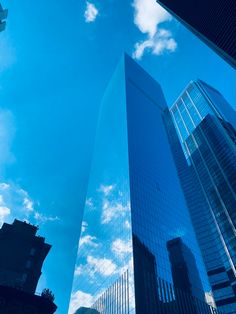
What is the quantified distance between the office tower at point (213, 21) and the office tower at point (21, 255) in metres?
61.1

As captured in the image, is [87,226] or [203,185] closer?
[87,226]

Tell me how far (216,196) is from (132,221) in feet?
323

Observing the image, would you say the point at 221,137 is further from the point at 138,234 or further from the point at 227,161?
the point at 138,234

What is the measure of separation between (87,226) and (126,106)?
6656 centimetres

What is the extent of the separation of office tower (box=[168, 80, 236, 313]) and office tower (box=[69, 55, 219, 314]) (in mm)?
40704

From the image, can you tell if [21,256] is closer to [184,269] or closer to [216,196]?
[184,269]

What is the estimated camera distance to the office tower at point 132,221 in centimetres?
7262

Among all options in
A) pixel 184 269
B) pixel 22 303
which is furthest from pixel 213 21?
pixel 184 269

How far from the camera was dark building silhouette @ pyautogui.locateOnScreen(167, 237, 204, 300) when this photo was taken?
8194 centimetres

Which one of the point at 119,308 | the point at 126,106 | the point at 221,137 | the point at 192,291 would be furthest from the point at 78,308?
the point at 221,137

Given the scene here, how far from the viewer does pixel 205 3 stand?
2410 inches

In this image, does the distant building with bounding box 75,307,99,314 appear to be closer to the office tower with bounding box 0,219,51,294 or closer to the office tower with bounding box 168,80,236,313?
the office tower with bounding box 0,219,51,294

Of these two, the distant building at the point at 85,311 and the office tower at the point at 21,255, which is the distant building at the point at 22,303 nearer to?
the office tower at the point at 21,255

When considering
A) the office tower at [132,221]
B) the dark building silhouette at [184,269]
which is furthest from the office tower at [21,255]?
the dark building silhouette at [184,269]
